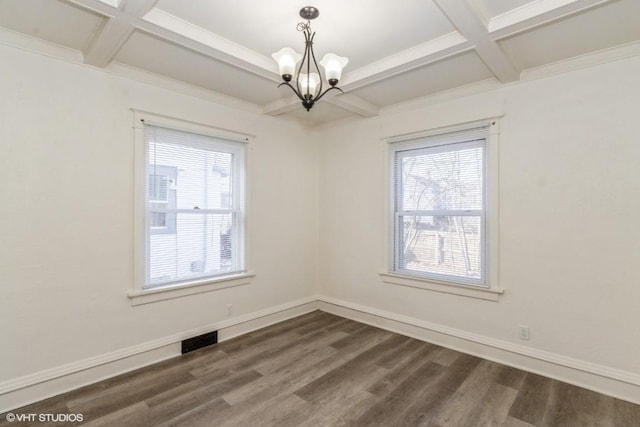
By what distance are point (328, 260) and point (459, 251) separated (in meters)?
1.82

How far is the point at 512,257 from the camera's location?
2.94 metres

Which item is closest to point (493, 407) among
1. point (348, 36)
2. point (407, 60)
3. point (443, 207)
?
point (443, 207)

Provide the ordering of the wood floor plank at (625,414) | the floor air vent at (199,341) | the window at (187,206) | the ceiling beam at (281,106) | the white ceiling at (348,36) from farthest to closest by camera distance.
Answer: the ceiling beam at (281,106), the floor air vent at (199,341), the window at (187,206), the wood floor plank at (625,414), the white ceiling at (348,36)

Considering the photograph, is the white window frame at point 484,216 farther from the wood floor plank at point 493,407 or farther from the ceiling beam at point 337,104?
the wood floor plank at point 493,407

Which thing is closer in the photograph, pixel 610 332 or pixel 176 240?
pixel 610 332

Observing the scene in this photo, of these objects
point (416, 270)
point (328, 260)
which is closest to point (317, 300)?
point (328, 260)

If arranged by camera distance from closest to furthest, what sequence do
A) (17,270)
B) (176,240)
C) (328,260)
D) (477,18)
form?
(477,18) < (17,270) < (176,240) < (328,260)

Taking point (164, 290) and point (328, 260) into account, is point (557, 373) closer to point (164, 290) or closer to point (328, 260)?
point (328, 260)

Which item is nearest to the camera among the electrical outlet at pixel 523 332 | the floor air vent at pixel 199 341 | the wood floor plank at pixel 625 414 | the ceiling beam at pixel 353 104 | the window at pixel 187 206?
the wood floor plank at pixel 625 414

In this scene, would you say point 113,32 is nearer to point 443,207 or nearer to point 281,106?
point 281,106

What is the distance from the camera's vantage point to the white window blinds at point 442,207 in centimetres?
321

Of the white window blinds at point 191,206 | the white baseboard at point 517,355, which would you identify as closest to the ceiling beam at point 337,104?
the white window blinds at point 191,206

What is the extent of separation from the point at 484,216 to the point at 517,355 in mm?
1310

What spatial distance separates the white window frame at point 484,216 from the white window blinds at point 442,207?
2 cm
